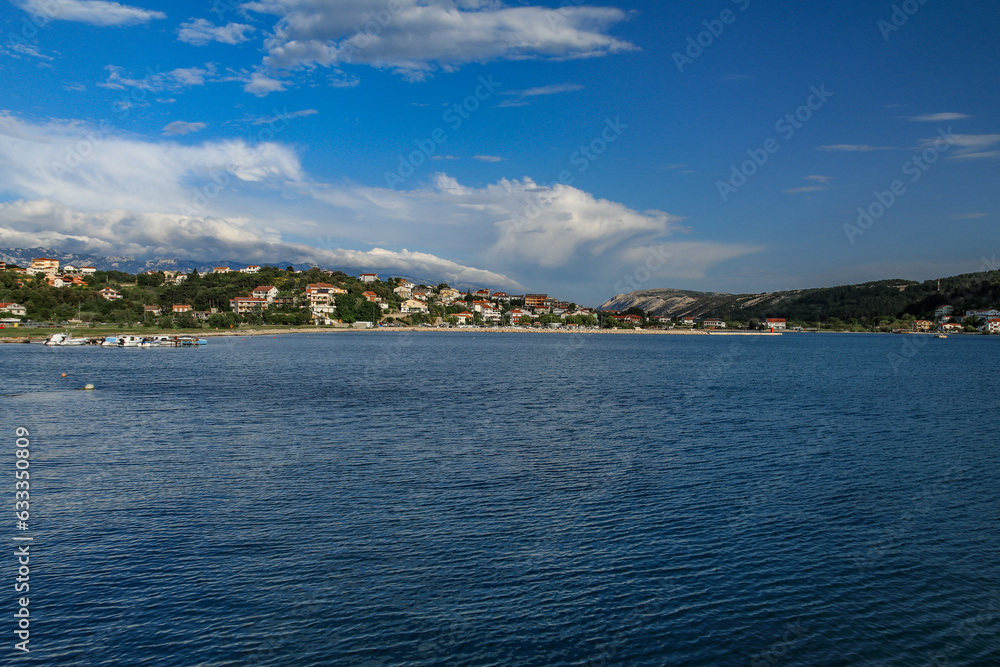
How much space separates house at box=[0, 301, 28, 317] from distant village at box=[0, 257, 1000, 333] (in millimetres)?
129

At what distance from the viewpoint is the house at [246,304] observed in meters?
139

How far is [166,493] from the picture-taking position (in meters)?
14.4

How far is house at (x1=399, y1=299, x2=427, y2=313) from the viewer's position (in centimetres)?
17188

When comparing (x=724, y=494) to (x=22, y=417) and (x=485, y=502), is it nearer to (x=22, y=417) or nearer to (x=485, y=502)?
(x=485, y=502)

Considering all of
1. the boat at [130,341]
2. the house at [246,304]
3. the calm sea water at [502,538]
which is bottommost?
the calm sea water at [502,538]

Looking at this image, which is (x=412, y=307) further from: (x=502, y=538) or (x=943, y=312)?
(x=943, y=312)

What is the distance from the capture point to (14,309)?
99.6 m

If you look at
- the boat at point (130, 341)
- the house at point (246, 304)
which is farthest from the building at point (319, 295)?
the boat at point (130, 341)

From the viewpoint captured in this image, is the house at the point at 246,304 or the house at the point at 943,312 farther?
the house at the point at 943,312

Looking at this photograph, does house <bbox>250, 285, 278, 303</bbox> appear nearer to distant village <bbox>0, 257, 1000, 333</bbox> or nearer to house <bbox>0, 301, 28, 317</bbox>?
distant village <bbox>0, 257, 1000, 333</bbox>

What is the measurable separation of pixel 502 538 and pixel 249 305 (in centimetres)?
14348

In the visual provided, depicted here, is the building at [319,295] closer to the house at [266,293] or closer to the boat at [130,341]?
the house at [266,293]

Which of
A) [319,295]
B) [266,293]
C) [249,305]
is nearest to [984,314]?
[319,295]

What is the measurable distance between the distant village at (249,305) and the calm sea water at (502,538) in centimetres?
9438
